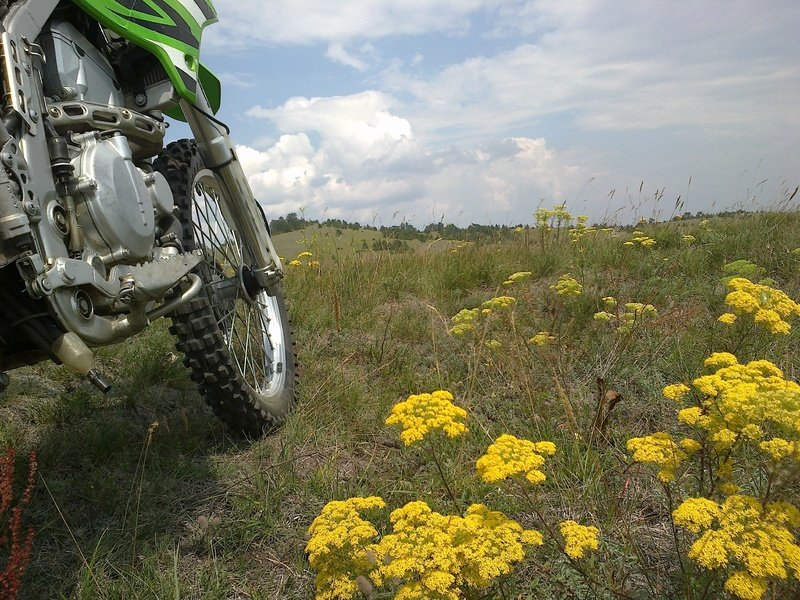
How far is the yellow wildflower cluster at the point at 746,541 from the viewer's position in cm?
98

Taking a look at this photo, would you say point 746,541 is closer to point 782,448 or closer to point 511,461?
point 782,448

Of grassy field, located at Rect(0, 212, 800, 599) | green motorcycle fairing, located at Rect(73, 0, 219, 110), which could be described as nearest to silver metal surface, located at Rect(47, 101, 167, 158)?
green motorcycle fairing, located at Rect(73, 0, 219, 110)

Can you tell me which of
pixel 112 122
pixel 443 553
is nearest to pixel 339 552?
pixel 443 553

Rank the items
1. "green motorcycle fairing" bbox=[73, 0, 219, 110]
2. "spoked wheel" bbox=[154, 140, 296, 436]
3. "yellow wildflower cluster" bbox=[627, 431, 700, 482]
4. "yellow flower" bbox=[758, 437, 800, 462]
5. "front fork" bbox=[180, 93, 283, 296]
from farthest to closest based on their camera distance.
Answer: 1. "front fork" bbox=[180, 93, 283, 296]
2. "spoked wheel" bbox=[154, 140, 296, 436]
3. "green motorcycle fairing" bbox=[73, 0, 219, 110]
4. "yellow wildflower cluster" bbox=[627, 431, 700, 482]
5. "yellow flower" bbox=[758, 437, 800, 462]

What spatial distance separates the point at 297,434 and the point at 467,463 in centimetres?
69

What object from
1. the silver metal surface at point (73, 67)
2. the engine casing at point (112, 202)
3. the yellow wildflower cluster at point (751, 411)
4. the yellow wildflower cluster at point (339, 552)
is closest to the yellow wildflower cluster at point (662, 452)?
the yellow wildflower cluster at point (751, 411)

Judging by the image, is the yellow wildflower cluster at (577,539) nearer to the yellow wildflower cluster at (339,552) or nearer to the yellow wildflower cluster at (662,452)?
the yellow wildflower cluster at (662,452)

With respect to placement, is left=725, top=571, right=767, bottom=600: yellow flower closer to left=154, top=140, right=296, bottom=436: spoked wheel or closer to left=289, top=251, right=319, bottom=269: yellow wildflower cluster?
left=154, top=140, right=296, bottom=436: spoked wheel

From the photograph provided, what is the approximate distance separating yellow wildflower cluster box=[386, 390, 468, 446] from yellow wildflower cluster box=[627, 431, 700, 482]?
399mm

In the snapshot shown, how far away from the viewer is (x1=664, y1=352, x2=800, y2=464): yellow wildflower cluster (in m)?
1.10

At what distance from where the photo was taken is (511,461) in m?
1.20

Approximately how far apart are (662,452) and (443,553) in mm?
580

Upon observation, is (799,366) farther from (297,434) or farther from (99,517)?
(99,517)

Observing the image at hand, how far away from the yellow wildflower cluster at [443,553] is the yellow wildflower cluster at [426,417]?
180 mm
